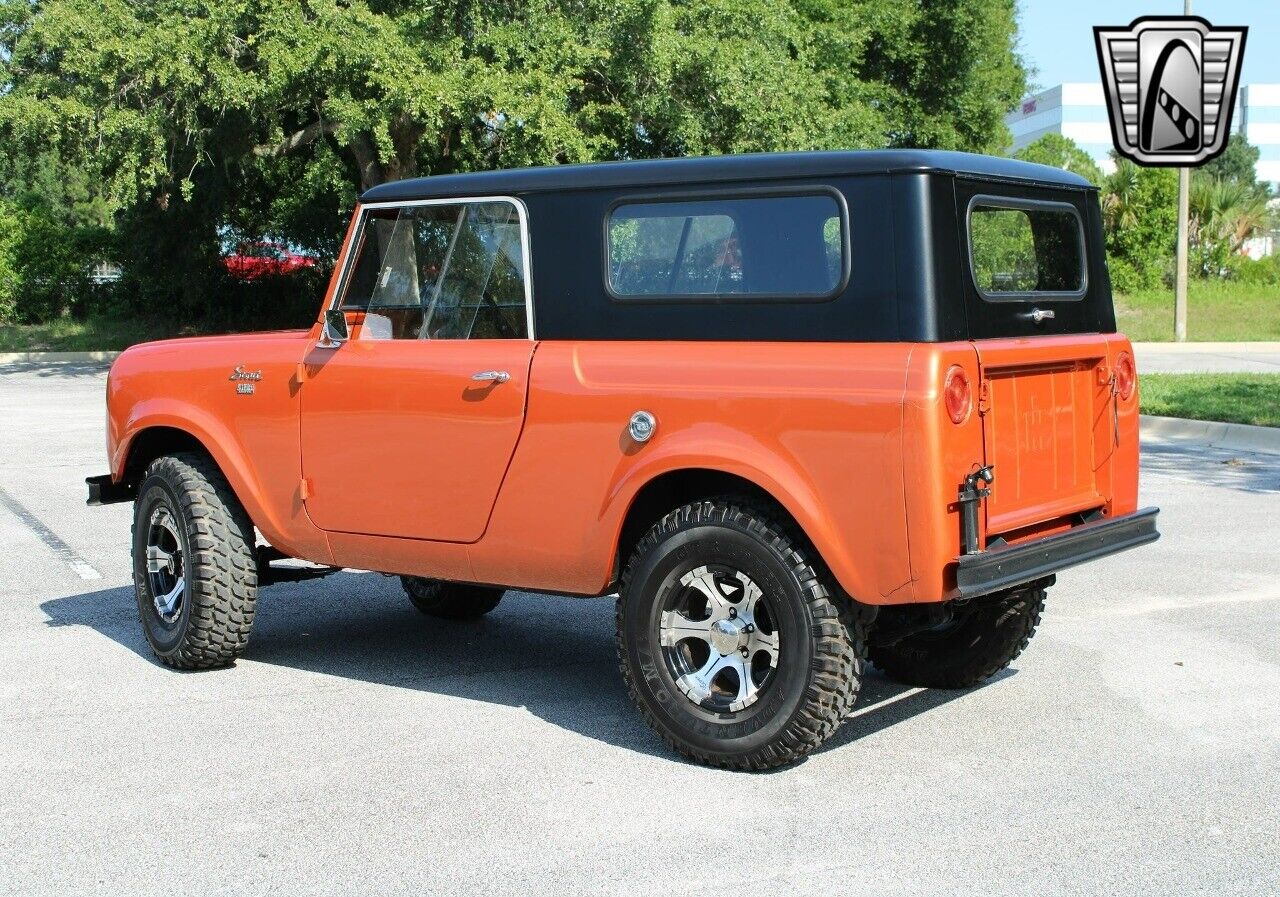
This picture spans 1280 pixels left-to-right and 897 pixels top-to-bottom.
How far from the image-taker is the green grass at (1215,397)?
15.2 metres

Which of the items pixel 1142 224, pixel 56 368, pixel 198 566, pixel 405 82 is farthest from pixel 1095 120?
pixel 198 566

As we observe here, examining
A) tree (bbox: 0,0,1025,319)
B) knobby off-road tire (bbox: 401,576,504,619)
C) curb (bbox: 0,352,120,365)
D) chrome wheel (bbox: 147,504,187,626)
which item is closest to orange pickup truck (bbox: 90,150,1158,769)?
chrome wheel (bbox: 147,504,187,626)

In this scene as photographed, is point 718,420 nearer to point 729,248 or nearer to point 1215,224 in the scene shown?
point 729,248

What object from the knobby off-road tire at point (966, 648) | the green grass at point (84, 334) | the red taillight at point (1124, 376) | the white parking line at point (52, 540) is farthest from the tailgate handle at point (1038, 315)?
the green grass at point (84, 334)

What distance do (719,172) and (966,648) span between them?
2.14 meters

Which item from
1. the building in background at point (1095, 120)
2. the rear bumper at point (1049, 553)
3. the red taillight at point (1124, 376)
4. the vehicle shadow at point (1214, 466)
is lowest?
the vehicle shadow at point (1214, 466)

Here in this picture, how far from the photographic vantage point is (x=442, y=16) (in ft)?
76.2

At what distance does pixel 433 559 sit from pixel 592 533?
79 cm

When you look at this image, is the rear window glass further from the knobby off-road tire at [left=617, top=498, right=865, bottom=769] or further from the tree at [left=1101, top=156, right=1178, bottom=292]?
the tree at [left=1101, top=156, right=1178, bottom=292]

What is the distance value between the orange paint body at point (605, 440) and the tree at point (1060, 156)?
36000 millimetres

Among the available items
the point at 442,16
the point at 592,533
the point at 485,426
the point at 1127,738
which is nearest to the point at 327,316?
the point at 485,426

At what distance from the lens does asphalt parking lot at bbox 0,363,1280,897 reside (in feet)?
13.7

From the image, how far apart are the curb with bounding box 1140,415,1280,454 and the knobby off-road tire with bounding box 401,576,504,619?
882cm

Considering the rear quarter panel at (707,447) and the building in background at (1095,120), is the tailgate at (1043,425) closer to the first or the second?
the rear quarter panel at (707,447)
